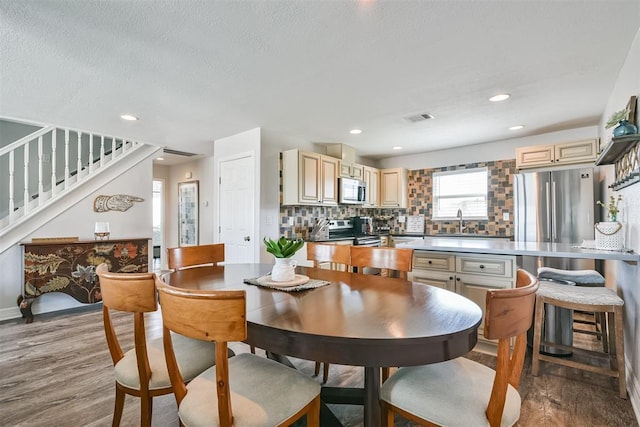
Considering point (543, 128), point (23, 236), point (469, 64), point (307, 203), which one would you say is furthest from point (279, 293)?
Answer: point (543, 128)

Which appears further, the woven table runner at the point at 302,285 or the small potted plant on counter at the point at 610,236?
the small potted plant on counter at the point at 610,236

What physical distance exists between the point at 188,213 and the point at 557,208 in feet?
20.6

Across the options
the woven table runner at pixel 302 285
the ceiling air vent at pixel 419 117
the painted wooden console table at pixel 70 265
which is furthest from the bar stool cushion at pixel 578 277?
the painted wooden console table at pixel 70 265

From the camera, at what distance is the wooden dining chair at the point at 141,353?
1.21m

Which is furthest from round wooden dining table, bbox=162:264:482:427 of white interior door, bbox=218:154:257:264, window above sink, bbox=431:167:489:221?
window above sink, bbox=431:167:489:221

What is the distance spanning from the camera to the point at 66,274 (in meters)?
3.57

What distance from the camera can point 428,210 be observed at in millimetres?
5648

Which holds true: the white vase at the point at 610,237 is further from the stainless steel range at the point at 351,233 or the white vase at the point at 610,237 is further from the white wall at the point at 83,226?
the white wall at the point at 83,226

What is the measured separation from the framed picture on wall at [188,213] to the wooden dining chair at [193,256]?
3881mm

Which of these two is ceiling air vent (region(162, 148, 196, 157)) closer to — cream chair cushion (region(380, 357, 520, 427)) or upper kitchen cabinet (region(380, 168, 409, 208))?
upper kitchen cabinet (region(380, 168, 409, 208))

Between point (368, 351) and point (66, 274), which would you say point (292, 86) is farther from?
point (66, 274)

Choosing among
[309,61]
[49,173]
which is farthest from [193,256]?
[49,173]

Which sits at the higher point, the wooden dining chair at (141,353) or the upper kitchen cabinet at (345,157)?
the upper kitchen cabinet at (345,157)

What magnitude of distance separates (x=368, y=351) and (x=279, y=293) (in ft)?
2.21
